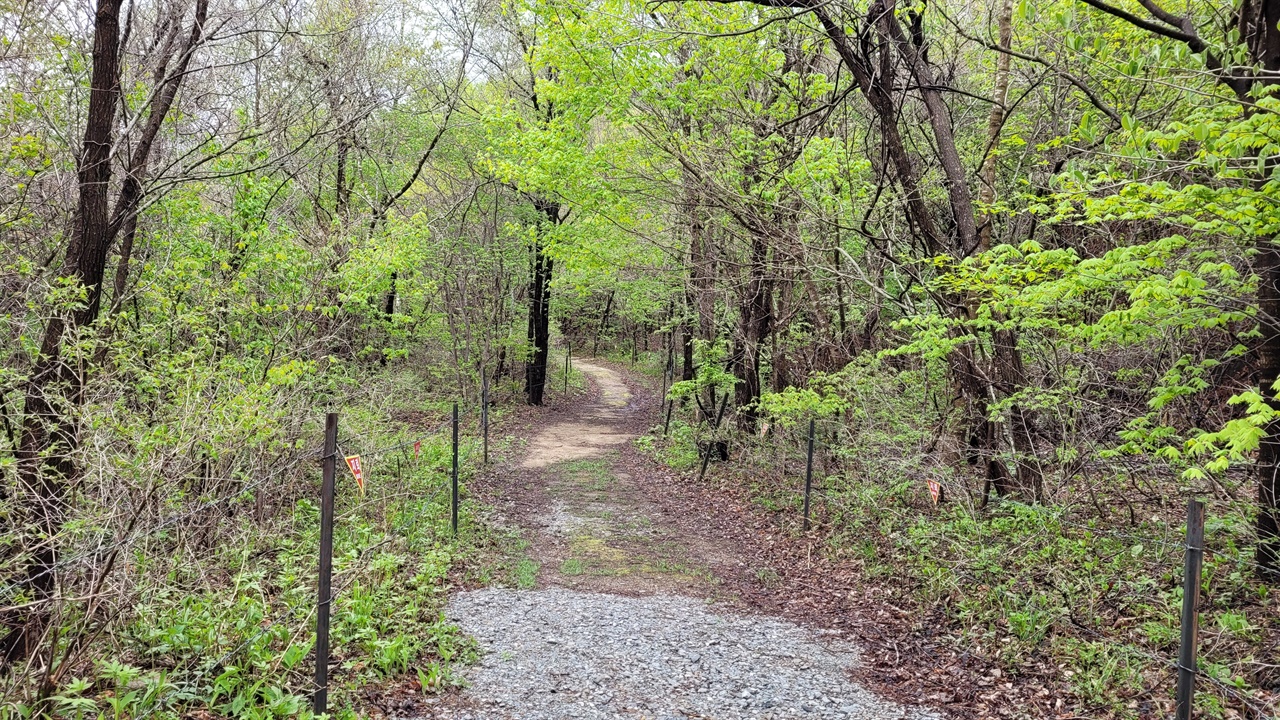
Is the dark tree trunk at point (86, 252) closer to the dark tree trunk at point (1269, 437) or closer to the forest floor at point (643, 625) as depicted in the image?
the forest floor at point (643, 625)

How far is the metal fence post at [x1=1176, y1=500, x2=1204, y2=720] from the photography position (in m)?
3.39

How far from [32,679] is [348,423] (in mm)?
5934

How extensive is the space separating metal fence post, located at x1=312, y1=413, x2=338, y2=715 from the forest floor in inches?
31.1

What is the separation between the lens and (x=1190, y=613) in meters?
3.42

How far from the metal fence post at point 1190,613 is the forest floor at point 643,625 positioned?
1848 mm

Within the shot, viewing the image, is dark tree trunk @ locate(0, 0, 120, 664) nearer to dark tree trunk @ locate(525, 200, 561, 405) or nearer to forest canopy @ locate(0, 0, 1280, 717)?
forest canopy @ locate(0, 0, 1280, 717)

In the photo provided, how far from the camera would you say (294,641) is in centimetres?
480

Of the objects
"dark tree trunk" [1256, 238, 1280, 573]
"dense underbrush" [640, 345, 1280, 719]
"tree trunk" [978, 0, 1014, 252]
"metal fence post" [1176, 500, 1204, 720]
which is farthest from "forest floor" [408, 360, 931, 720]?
"tree trunk" [978, 0, 1014, 252]

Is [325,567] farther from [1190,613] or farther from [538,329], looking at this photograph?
[538,329]

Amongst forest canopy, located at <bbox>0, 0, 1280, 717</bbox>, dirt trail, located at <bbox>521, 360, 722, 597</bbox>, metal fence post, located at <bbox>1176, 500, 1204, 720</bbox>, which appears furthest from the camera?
dirt trail, located at <bbox>521, 360, 722, 597</bbox>

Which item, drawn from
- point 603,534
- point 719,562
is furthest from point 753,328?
point 719,562

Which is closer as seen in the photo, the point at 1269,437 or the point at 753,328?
the point at 1269,437

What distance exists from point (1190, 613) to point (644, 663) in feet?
12.1

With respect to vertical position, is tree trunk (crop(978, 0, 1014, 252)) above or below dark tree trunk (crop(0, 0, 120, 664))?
above
